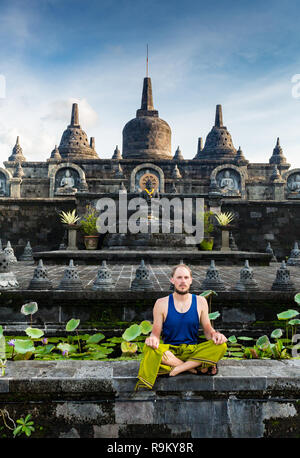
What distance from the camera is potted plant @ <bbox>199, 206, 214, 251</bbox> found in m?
13.0

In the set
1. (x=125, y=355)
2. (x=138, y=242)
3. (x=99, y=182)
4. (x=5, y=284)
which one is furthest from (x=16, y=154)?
(x=125, y=355)

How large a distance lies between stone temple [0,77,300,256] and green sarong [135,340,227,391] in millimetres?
12381

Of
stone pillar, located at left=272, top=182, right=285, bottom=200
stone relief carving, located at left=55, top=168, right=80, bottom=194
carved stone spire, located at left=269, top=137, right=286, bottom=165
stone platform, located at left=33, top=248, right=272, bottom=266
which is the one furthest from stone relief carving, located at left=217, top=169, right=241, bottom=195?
stone platform, located at left=33, top=248, right=272, bottom=266

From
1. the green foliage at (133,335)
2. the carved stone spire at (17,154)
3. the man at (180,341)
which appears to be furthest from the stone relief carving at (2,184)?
the man at (180,341)

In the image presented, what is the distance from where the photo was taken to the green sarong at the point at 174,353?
8.46 ft

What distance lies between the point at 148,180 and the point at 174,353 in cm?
1910

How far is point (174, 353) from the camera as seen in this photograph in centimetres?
282

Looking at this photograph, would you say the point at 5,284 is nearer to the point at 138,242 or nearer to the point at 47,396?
the point at 47,396

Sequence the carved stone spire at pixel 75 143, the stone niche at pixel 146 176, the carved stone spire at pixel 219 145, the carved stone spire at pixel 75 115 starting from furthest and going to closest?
the carved stone spire at pixel 75 115
the carved stone spire at pixel 75 143
the carved stone spire at pixel 219 145
the stone niche at pixel 146 176

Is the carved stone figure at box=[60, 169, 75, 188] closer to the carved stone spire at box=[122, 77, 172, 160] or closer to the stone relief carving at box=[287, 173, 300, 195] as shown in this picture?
the carved stone spire at box=[122, 77, 172, 160]

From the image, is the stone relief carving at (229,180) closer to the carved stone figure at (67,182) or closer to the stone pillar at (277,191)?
the stone pillar at (277,191)

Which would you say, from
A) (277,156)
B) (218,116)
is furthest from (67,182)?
(277,156)

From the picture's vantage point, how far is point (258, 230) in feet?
50.5

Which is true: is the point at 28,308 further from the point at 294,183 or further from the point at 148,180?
the point at 294,183
